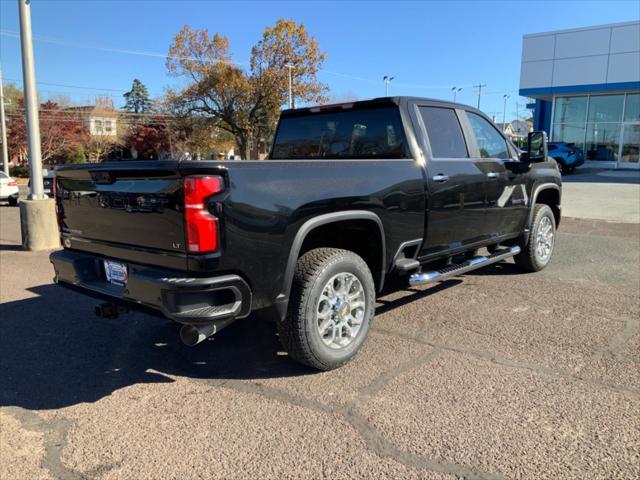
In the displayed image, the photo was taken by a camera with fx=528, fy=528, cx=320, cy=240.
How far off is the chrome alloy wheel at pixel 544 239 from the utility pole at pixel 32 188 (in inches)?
284

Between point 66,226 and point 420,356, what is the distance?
9.56 ft

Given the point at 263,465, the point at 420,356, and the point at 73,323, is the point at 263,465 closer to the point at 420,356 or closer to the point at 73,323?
the point at 420,356

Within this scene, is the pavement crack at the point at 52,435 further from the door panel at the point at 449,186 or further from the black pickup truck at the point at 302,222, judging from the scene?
the door panel at the point at 449,186

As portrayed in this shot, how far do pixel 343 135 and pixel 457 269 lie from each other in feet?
5.43

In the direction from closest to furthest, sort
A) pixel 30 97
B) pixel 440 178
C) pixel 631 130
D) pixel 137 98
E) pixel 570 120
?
pixel 440 178 → pixel 30 97 → pixel 631 130 → pixel 570 120 → pixel 137 98

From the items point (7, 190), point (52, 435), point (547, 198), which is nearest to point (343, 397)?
point (52, 435)

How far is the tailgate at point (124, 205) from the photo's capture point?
3.08 metres

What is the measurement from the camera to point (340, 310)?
3801mm

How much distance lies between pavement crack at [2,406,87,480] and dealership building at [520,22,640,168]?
32302 millimetres

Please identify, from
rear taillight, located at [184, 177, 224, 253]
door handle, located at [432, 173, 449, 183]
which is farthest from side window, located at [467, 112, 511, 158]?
rear taillight, located at [184, 177, 224, 253]

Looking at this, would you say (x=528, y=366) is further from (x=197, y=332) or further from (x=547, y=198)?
(x=547, y=198)

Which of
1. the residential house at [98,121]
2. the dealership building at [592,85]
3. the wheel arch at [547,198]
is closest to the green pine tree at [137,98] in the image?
the residential house at [98,121]

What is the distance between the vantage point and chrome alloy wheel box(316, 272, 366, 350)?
3705mm

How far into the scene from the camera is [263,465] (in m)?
2.69
